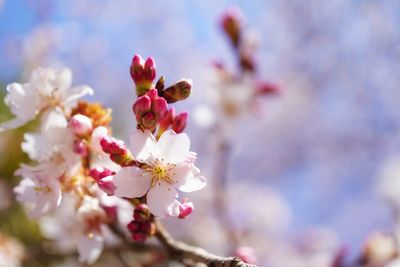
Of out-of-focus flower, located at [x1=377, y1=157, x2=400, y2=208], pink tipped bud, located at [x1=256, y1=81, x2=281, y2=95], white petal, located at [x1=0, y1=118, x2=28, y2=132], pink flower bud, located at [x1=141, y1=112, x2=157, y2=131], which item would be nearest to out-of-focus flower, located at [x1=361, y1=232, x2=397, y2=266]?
out-of-focus flower, located at [x1=377, y1=157, x2=400, y2=208]

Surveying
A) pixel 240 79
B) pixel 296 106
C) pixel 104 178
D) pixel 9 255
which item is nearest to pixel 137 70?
pixel 104 178

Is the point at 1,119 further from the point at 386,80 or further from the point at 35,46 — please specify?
the point at 386,80

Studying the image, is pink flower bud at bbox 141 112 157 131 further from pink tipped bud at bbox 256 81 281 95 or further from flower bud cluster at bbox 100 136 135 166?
pink tipped bud at bbox 256 81 281 95

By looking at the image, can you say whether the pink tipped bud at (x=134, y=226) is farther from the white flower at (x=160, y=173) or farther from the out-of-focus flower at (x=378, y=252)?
the out-of-focus flower at (x=378, y=252)

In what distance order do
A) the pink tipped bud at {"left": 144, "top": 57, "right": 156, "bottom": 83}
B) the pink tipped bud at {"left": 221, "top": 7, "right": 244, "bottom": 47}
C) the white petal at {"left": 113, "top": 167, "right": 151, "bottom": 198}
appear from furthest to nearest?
the pink tipped bud at {"left": 221, "top": 7, "right": 244, "bottom": 47}
the pink tipped bud at {"left": 144, "top": 57, "right": 156, "bottom": 83}
the white petal at {"left": 113, "top": 167, "right": 151, "bottom": 198}

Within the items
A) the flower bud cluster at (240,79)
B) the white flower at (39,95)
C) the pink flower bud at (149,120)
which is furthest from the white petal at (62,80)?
the flower bud cluster at (240,79)

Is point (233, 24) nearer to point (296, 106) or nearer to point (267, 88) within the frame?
point (267, 88)
